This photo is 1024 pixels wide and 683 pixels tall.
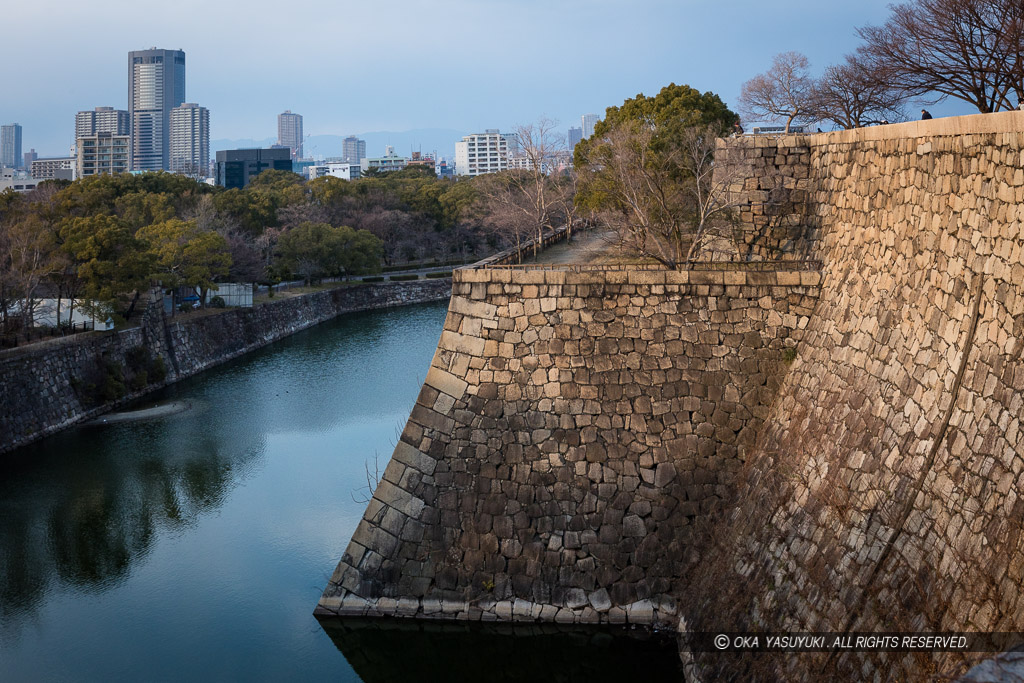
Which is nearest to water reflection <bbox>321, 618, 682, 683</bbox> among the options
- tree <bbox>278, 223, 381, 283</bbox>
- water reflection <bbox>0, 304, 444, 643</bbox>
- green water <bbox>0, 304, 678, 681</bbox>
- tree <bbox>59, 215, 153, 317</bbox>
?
green water <bbox>0, 304, 678, 681</bbox>

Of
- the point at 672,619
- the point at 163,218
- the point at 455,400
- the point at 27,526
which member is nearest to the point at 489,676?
the point at 672,619

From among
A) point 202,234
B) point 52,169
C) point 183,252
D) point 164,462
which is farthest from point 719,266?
point 52,169

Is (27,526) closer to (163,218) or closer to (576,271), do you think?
(576,271)

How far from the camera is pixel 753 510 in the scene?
30.1 feet

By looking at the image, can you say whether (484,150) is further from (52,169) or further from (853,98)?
(853,98)

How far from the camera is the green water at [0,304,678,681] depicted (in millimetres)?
10250

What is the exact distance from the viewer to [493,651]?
10016mm

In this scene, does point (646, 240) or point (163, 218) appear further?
point (163, 218)

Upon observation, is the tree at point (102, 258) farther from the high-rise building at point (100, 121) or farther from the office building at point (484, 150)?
the high-rise building at point (100, 121)

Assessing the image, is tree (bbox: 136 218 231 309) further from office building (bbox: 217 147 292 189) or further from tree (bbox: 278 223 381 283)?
office building (bbox: 217 147 292 189)

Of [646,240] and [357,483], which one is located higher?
[646,240]

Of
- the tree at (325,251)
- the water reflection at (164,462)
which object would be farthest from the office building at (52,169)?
the water reflection at (164,462)

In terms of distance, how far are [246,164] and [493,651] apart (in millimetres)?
106856

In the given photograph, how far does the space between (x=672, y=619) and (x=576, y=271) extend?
390 centimetres
